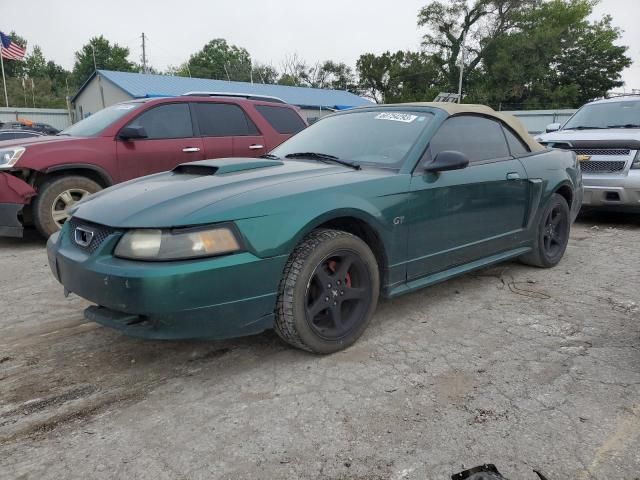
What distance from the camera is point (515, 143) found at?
172 inches

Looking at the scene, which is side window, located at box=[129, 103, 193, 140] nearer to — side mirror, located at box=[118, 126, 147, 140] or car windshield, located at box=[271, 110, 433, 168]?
side mirror, located at box=[118, 126, 147, 140]

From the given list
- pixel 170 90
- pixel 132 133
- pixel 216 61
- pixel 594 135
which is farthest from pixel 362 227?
pixel 216 61

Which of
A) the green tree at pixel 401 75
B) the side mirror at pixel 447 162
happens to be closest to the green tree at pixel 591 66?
the green tree at pixel 401 75

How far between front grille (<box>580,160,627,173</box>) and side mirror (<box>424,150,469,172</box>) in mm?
4227

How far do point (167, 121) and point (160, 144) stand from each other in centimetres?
36

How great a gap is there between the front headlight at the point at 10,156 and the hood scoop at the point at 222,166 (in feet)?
9.45

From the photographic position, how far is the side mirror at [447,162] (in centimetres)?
328

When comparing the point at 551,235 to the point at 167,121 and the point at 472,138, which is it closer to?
the point at 472,138

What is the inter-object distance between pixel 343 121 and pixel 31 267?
11.0 ft

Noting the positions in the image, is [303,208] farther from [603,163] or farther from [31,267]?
[603,163]

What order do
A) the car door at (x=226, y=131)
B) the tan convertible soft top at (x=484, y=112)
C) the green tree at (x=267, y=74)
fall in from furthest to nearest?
1. the green tree at (x=267, y=74)
2. the car door at (x=226, y=131)
3. the tan convertible soft top at (x=484, y=112)

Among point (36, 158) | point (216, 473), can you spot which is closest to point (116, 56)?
point (36, 158)

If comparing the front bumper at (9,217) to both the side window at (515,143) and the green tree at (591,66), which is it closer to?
the side window at (515,143)

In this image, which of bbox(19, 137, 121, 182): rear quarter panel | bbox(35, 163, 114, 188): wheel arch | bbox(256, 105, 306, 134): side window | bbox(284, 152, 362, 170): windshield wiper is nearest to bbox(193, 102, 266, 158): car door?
bbox(256, 105, 306, 134): side window
